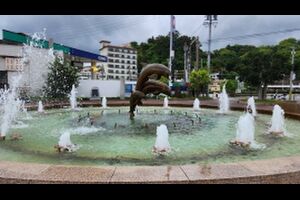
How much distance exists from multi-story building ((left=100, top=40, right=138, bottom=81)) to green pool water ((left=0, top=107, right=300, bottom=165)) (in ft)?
288

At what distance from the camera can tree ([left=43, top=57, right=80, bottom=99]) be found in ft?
87.4

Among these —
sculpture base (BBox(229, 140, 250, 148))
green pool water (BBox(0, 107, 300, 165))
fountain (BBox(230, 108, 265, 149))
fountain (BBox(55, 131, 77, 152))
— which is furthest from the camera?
fountain (BBox(230, 108, 265, 149))

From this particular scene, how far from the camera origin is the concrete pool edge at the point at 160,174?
4.71 metres

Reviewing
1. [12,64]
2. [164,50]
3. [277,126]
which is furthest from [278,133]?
[164,50]

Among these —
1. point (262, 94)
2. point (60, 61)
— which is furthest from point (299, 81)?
point (60, 61)

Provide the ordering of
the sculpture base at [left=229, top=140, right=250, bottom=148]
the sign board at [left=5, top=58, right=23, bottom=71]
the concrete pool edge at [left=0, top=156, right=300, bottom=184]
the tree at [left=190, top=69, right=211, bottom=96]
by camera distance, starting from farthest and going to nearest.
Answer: the tree at [left=190, top=69, right=211, bottom=96]
the sign board at [left=5, top=58, right=23, bottom=71]
the sculpture base at [left=229, top=140, right=250, bottom=148]
the concrete pool edge at [left=0, top=156, right=300, bottom=184]

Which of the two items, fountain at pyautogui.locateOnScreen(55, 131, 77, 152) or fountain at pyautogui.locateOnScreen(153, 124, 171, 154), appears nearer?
fountain at pyautogui.locateOnScreen(153, 124, 171, 154)

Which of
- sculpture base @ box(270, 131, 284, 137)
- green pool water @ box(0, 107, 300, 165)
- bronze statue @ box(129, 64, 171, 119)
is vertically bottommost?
green pool water @ box(0, 107, 300, 165)

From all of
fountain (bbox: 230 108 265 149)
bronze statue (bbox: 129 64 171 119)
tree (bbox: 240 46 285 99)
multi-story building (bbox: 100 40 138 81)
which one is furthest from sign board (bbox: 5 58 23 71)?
multi-story building (bbox: 100 40 138 81)

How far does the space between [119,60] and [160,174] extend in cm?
9708

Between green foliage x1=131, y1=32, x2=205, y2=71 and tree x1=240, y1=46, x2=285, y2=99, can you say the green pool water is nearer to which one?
tree x1=240, y1=46, x2=285, y2=99
